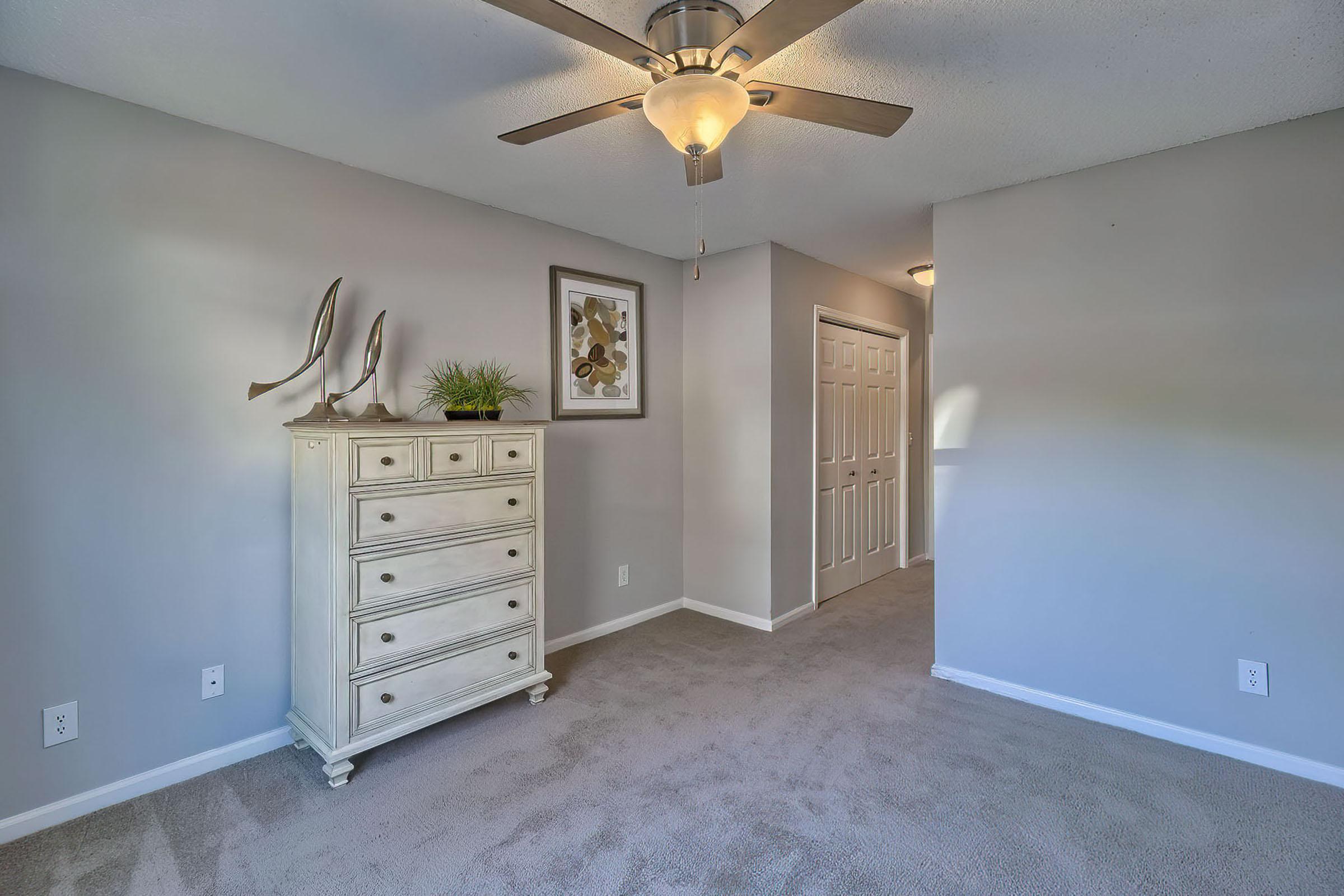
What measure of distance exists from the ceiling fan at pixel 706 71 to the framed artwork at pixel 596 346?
160cm

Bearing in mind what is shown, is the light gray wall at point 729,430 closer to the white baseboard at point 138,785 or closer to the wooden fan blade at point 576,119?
the wooden fan blade at point 576,119

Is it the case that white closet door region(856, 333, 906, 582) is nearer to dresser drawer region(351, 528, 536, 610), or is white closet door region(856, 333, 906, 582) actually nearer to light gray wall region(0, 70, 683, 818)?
dresser drawer region(351, 528, 536, 610)

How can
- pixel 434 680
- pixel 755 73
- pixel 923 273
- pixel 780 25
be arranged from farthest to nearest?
pixel 923 273
pixel 434 680
pixel 755 73
pixel 780 25

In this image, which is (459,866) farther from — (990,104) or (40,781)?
(990,104)

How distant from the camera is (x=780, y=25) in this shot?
4.36ft

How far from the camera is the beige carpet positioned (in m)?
1.69

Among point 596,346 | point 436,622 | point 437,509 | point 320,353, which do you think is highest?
point 596,346

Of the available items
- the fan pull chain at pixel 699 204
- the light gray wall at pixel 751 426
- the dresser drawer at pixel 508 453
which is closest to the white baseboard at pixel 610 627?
the light gray wall at pixel 751 426

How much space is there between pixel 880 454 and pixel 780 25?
3862 mm

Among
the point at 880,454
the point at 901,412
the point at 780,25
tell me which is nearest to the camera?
the point at 780,25

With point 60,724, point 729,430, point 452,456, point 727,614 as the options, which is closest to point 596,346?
point 729,430

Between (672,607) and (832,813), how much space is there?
2117mm

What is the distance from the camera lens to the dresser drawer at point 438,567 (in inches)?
86.4

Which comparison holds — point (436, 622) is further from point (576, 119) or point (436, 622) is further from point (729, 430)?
point (729, 430)
